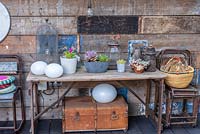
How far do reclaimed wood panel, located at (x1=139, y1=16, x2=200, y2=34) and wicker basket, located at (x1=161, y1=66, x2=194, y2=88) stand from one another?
520mm

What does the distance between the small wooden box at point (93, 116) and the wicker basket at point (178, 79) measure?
0.52 meters

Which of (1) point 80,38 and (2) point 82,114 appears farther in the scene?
(1) point 80,38

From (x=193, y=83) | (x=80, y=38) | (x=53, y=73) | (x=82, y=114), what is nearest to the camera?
(x=53, y=73)

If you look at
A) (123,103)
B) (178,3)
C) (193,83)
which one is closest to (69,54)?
(123,103)

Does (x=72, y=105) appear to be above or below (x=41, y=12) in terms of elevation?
below

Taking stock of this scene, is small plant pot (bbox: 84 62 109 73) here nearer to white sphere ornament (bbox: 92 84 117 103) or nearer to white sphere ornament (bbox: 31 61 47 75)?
white sphere ornament (bbox: 92 84 117 103)

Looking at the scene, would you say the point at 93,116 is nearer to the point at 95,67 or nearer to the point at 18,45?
the point at 95,67

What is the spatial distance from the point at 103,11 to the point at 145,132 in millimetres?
1339

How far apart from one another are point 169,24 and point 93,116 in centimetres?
130

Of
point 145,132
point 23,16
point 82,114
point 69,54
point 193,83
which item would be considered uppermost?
point 23,16

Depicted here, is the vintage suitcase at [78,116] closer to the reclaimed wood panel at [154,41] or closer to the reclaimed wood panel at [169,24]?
the reclaimed wood panel at [154,41]

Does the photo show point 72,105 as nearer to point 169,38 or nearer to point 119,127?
point 119,127

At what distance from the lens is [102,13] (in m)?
3.10

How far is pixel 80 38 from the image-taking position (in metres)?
3.12
